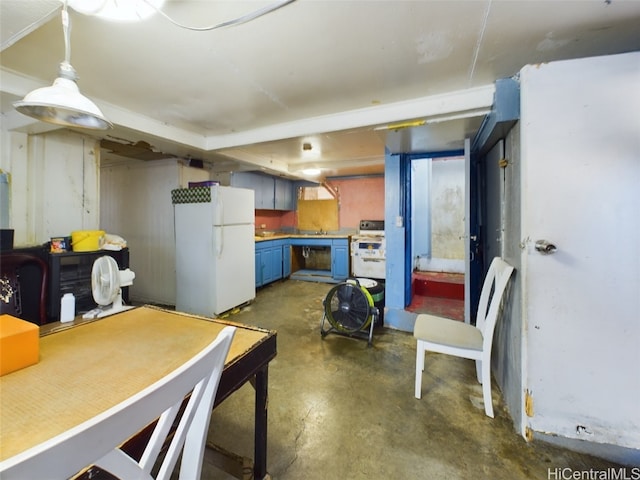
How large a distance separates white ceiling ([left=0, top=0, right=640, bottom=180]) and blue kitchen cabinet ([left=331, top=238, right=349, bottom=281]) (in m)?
2.83

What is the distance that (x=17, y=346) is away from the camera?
0.93 metres

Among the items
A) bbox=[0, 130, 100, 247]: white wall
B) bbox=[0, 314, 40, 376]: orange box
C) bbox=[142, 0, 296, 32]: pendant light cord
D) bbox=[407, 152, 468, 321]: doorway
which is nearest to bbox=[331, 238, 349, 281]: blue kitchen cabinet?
bbox=[407, 152, 468, 321]: doorway

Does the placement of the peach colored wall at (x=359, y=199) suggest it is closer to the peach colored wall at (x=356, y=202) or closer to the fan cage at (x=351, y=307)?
the peach colored wall at (x=356, y=202)

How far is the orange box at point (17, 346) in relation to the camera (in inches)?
35.3

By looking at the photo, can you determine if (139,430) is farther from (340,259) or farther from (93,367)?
(340,259)

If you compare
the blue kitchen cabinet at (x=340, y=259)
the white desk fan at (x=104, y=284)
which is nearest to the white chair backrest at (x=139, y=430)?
the white desk fan at (x=104, y=284)

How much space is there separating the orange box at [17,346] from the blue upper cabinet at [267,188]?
13.2 feet

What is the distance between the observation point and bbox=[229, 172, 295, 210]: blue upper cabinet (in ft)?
16.2

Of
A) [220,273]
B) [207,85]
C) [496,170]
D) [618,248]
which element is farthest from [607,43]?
[220,273]

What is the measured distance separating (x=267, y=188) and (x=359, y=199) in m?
2.02

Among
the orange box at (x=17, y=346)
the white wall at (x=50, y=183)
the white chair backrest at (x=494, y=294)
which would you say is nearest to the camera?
the orange box at (x=17, y=346)

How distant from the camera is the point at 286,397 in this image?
1991 mm

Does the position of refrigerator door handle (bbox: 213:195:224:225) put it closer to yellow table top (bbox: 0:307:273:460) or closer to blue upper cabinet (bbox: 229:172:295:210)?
blue upper cabinet (bbox: 229:172:295:210)

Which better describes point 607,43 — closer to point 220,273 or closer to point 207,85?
point 207,85
